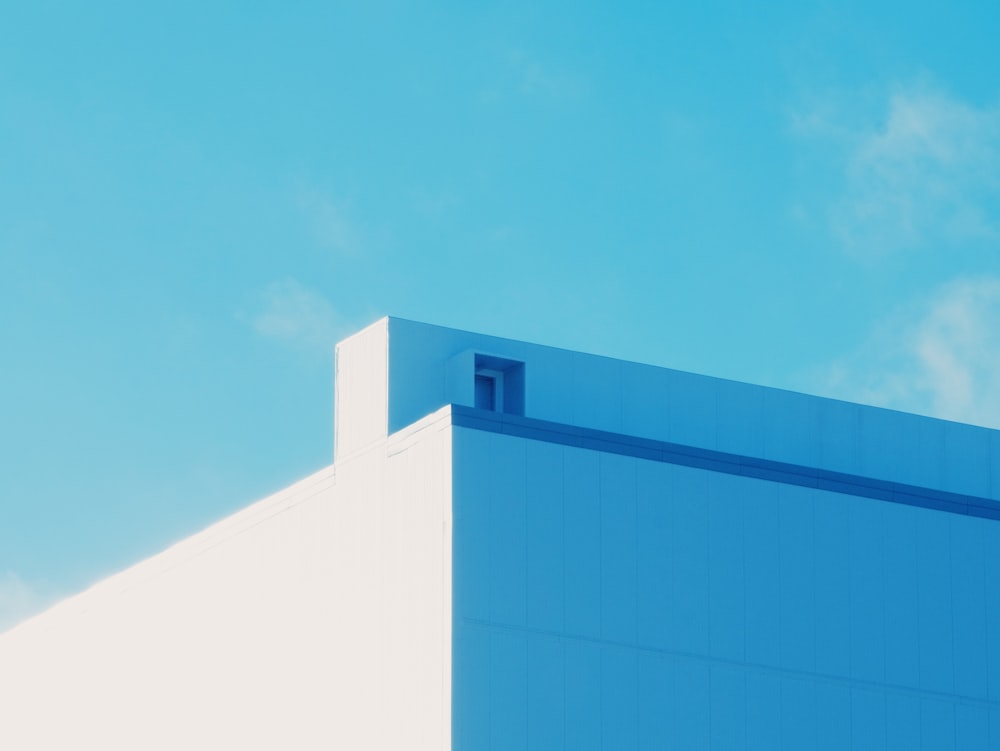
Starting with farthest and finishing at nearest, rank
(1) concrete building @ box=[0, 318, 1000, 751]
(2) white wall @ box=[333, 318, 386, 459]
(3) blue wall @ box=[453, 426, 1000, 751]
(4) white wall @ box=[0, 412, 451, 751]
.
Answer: (2) white wall @ box=[333, 318, 386, 459] < (4) white wall @ box=[0, 412, 451, 751] < (1) concrete building @ box=[0, 318, 1000, 751] < (3) blue wall @ box=[453, 426, 1000, 751]

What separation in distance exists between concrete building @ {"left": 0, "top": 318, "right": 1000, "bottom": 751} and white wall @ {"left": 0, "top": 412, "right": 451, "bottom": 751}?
6 centimetres

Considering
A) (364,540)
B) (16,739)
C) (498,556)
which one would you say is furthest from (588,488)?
(16,739)

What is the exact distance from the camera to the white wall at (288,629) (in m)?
24.6

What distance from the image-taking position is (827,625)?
87.9 ft

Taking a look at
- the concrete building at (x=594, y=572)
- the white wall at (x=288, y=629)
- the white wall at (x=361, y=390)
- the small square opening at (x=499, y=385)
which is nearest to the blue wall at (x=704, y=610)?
the concrete building at (x=594, y=572)

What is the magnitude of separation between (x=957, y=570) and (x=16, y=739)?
2172 centimetres

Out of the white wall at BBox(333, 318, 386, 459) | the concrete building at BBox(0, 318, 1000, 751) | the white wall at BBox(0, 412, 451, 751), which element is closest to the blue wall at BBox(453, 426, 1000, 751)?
the concrete building at BBox(0, 318, 1000, 751)

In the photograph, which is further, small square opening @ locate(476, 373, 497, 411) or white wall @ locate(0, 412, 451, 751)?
small square opening @ locate(476, 373, 497, 411)

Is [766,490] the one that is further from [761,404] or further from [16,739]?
[16,739]

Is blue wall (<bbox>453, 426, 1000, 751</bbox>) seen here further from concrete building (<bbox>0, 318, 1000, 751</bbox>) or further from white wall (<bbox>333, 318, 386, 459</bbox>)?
white wall (<bbox>333, 318, 386, 459</bbox>)

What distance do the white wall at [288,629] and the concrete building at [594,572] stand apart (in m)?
0.06

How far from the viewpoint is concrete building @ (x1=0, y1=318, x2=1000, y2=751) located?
24.3 meters

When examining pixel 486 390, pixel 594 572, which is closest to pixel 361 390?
pixel 486 390

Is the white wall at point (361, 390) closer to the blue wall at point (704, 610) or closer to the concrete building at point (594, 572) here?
the concrete building at point (594, 572)
